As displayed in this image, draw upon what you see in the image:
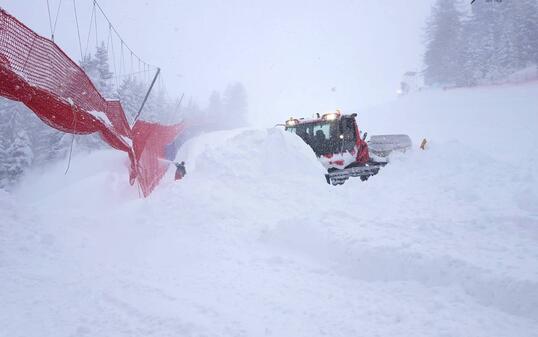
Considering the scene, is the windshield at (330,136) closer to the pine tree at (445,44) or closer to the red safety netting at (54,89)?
the red safety netting at (54,89)

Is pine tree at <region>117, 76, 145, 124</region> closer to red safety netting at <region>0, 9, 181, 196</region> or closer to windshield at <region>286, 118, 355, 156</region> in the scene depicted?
red safety netting at <region>0, 9, 181, 196</region>

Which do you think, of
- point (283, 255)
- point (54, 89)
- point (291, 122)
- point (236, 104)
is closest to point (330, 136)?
point (291, 122)

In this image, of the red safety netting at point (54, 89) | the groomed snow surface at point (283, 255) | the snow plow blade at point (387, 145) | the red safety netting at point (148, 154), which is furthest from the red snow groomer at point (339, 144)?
the red safety netting at point (54, 89)

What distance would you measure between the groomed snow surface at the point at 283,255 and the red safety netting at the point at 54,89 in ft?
6.36

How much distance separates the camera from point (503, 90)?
3547 cm

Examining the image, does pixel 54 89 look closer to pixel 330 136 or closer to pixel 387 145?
pixel 330 136

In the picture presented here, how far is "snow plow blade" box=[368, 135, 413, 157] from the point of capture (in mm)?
16078

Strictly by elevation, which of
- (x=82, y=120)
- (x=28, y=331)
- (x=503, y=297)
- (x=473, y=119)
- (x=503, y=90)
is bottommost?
(x=28, y=331)

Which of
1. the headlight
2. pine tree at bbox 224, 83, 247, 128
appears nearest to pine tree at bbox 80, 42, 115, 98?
the headlight

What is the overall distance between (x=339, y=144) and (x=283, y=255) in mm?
6237

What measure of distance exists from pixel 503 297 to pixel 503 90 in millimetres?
38199

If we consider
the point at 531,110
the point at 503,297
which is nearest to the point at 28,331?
the point at 503,297

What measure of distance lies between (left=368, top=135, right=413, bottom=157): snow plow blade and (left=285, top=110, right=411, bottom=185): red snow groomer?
4.11 m

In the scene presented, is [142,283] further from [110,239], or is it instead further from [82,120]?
[82,120]
